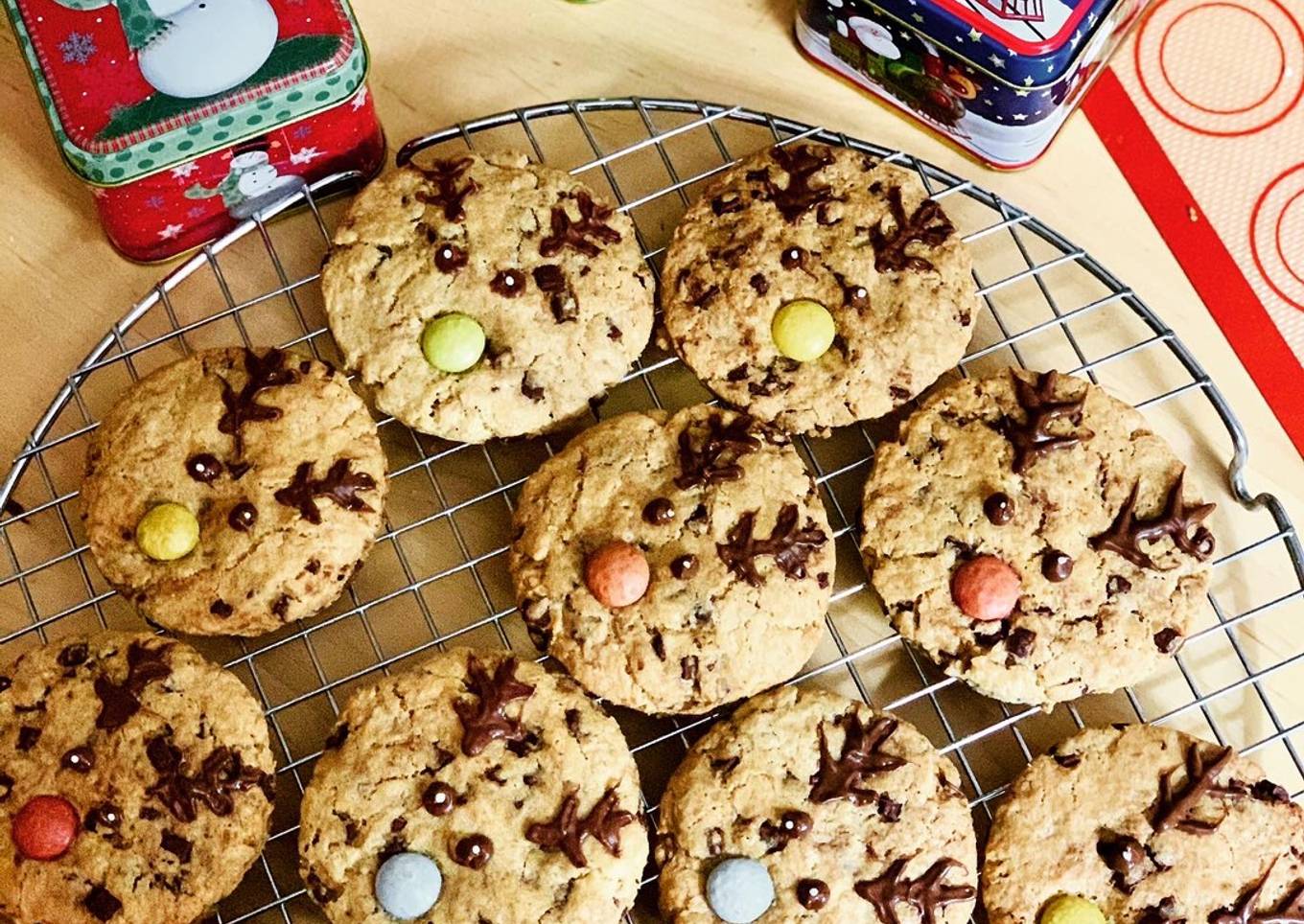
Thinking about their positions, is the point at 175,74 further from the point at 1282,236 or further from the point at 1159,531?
the point at 1282,236

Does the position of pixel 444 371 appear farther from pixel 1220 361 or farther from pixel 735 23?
pixel 1220 361

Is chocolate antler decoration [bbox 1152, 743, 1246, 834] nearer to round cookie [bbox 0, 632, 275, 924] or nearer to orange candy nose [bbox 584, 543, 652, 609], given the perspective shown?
orange candy nose [bbox 584, 543, 652, 609]

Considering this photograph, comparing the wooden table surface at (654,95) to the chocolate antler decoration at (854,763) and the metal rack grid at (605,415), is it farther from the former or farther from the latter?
the chocolate antler decoration at (854,763)

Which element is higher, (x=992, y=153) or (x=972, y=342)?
(x=992, y=153)

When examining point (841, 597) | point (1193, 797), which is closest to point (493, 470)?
point (841, 597)

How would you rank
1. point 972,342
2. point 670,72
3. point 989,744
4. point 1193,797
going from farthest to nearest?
1. point 670,72
2. point 972,342
3. point 989,744
4. point 1193,797

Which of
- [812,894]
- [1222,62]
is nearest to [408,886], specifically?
[812,894]

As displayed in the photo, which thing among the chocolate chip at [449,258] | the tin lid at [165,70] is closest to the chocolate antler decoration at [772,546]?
the chocolate chip at [449,258]
